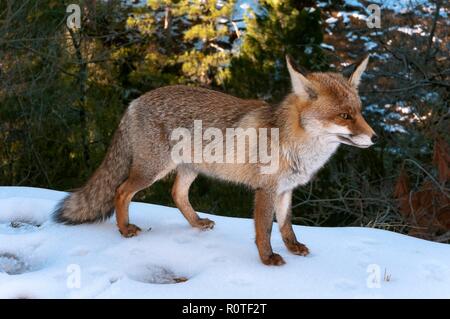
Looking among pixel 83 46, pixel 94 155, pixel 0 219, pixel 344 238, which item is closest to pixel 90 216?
pixel 0 219

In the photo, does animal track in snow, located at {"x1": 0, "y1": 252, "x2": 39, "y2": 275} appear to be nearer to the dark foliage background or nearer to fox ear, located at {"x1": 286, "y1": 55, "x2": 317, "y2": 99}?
fox ear, located at {"x1": 286, "y1": 55, "x2": 317, "y2": 99}

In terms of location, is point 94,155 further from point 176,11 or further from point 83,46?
point 176,11

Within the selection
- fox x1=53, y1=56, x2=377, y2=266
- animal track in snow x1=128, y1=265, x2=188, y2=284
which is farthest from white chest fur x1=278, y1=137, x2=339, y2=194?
animal track in snow x1=128, y1=265, x2=188, y2=284

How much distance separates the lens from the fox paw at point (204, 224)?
485 cm

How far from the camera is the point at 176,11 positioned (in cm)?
1781

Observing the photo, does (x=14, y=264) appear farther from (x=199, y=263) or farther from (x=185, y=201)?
(x=185, y=201)

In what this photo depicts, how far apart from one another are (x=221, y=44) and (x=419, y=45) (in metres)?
10.0

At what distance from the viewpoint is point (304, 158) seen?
3984 millimetres

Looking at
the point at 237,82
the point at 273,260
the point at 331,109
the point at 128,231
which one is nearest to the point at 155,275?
the point at 128,231

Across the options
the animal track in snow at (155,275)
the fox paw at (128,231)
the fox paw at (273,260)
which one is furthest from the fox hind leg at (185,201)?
the fox paw at (273,260)

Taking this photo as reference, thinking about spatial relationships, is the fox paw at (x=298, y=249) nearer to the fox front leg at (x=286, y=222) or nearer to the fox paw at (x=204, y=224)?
the fox front leg at (x=286, y=222)

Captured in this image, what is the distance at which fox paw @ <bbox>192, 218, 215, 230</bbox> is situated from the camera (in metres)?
4.85

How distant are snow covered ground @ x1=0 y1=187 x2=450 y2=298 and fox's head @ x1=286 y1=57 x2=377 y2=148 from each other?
98 cm

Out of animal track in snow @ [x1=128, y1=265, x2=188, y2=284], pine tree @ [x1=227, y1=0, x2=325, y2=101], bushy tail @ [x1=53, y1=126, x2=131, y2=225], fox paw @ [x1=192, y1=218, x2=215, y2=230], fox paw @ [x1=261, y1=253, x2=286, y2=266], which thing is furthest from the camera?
pine tree @ [x1=227, y1=0, x2=325, y2=101]
